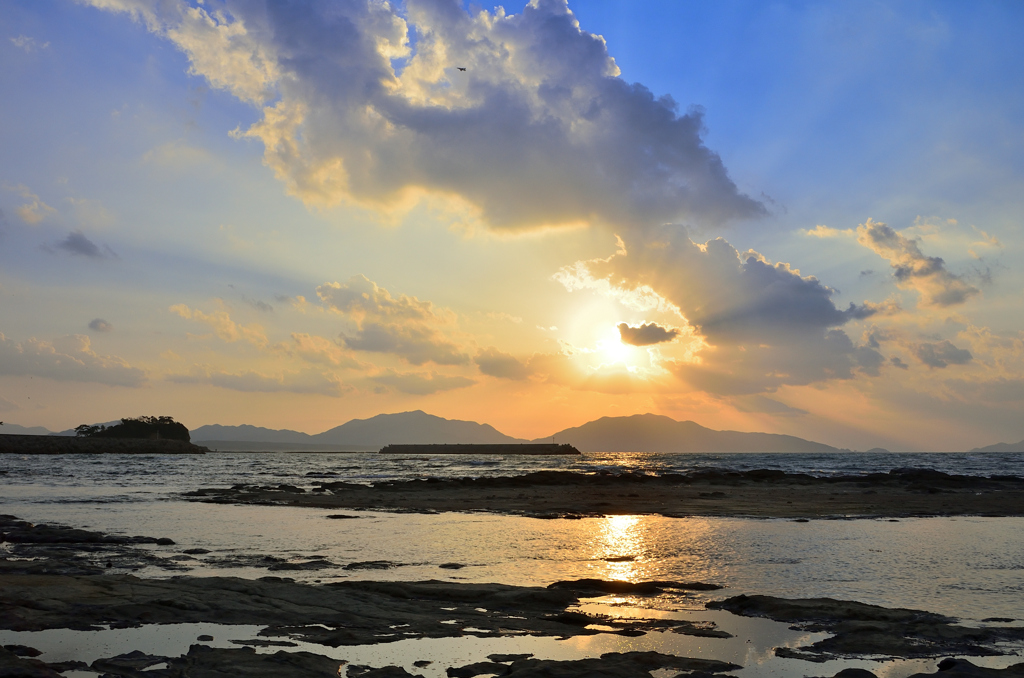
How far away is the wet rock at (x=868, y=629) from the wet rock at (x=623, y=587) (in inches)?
54.5

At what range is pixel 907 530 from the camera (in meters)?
22.8

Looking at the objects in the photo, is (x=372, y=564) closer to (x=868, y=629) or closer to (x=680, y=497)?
(x=868, y=629)

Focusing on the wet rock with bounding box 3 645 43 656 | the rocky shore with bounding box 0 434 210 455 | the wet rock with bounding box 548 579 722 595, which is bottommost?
the rocky shore with bounding box 0 434 210 455

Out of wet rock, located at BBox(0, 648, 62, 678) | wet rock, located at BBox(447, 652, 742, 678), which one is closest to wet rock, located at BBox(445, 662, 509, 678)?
wet rock, located at BBox(447, 652, 742, 678)

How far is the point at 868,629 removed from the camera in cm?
970

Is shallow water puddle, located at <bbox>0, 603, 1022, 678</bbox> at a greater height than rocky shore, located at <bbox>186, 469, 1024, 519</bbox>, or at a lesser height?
greater

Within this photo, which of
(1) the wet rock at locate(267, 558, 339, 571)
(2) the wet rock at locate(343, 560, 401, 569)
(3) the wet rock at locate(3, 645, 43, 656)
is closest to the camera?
(3) the wet rock at locate(3, 645, 43, 656)

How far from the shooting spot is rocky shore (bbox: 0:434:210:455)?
135 metres

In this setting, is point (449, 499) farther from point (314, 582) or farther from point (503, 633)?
point (503, 633)

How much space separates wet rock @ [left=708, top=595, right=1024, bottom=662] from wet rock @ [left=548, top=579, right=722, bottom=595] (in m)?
1.38

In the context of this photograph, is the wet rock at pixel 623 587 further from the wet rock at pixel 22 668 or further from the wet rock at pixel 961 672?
the wet rock at pixel 22 668

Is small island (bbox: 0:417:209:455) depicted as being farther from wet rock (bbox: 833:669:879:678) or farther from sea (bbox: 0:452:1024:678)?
wet rock (bbox: 833:669:879:678)

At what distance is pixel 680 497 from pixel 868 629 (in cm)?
2964

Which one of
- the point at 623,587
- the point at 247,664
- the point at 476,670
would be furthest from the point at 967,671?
the point at 247,664
